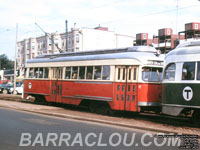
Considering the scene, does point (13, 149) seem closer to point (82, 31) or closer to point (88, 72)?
point (88, 72)

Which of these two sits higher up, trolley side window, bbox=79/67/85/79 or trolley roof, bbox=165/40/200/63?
trolley roof, bbox=165/40/200/63

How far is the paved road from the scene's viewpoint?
8258 mm

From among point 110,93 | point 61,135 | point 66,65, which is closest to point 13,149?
point 61,135

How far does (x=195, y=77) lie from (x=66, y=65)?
8794 millimetres

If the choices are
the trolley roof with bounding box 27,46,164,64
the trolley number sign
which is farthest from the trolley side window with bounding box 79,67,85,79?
the trolley number sign

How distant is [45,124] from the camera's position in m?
12.0

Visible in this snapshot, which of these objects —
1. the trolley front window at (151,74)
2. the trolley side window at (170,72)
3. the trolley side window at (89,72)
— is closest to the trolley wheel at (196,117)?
the trolley side window at (170,72)

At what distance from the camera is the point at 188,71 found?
12.1m

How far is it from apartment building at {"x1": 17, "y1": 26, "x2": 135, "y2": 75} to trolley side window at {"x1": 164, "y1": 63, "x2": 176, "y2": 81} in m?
45.0

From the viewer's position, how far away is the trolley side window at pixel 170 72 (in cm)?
1280

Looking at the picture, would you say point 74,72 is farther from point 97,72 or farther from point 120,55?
point 120,55

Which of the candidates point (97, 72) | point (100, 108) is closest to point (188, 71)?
point (97, 72)

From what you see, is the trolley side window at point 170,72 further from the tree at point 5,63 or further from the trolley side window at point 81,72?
the tree at point 5,63

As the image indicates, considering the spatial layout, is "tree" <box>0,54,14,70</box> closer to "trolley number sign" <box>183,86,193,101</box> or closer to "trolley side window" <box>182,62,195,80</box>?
"trolley side window" <box>182,62,195,80</box>
